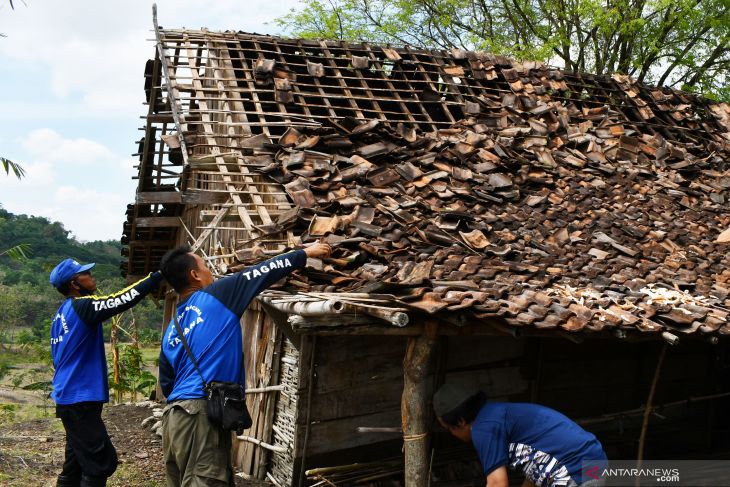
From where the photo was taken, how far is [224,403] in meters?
4.66

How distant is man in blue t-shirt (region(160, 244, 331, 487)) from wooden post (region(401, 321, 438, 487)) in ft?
4.71

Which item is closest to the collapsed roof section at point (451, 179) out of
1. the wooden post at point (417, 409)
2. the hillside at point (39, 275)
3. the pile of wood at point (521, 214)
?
the pile of wood at point (521, 214)

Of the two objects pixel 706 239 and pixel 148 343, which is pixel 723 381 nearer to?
pixel 706 239

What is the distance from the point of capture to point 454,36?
900 inches

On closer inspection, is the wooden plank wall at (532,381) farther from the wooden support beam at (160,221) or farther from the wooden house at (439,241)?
the wooden support beam at (160,221)

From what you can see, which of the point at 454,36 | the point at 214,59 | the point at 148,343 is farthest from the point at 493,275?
the point at 148,343

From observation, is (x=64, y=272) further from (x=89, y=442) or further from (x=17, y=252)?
(x=17, y=252)

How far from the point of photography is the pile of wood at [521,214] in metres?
6.04

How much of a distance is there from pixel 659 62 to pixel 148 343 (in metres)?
17.5

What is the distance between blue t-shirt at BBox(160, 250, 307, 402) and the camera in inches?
187

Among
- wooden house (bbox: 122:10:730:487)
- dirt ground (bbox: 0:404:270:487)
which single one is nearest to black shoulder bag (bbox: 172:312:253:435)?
wooden house (bbox: 122:10:730:487)

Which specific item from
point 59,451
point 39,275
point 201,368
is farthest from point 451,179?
point 39,275

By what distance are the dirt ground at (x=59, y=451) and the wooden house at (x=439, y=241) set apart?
123 cm

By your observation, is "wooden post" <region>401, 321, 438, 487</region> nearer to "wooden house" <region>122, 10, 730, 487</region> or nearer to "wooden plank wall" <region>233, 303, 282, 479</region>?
"wooden house" <region>122, 10, 730, 487</region>
